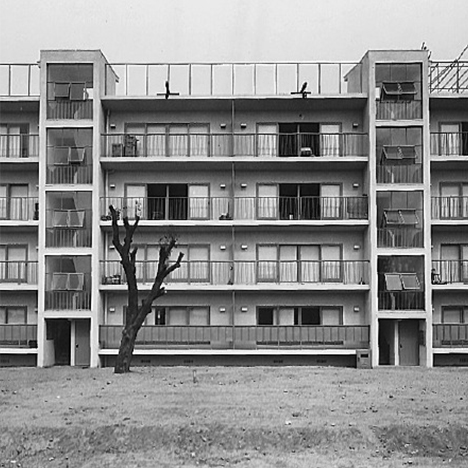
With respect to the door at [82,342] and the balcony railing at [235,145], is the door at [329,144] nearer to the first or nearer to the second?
the balcony railing at [235,145]

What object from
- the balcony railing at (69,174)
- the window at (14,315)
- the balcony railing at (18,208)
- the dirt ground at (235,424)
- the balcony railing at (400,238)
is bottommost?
the dirt ground at (235,424)

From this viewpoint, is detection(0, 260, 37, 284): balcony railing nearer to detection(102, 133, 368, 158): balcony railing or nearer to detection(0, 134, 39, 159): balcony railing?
detection(0, 134, 39, 159): balcony railing

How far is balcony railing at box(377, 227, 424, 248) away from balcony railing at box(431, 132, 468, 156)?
3.74 metres

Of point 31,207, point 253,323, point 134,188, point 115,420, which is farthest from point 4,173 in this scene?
point 115,420

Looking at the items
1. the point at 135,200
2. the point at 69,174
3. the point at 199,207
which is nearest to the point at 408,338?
the point at 199,207

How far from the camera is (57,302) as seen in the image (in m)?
41.9

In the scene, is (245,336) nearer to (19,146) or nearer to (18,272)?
(18,272)

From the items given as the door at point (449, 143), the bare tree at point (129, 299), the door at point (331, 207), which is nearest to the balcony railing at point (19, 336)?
the bare tree at point (129, 299)

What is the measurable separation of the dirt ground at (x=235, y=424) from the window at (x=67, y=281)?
12.1 metres

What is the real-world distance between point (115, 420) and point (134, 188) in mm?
21792

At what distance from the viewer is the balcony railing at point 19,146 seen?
43.7m

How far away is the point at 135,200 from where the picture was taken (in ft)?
142

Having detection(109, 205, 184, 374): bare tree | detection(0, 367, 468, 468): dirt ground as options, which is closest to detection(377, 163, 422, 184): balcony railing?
detection(109, 205, 184, 374): bare tree

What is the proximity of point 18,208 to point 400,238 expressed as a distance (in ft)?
55.2
